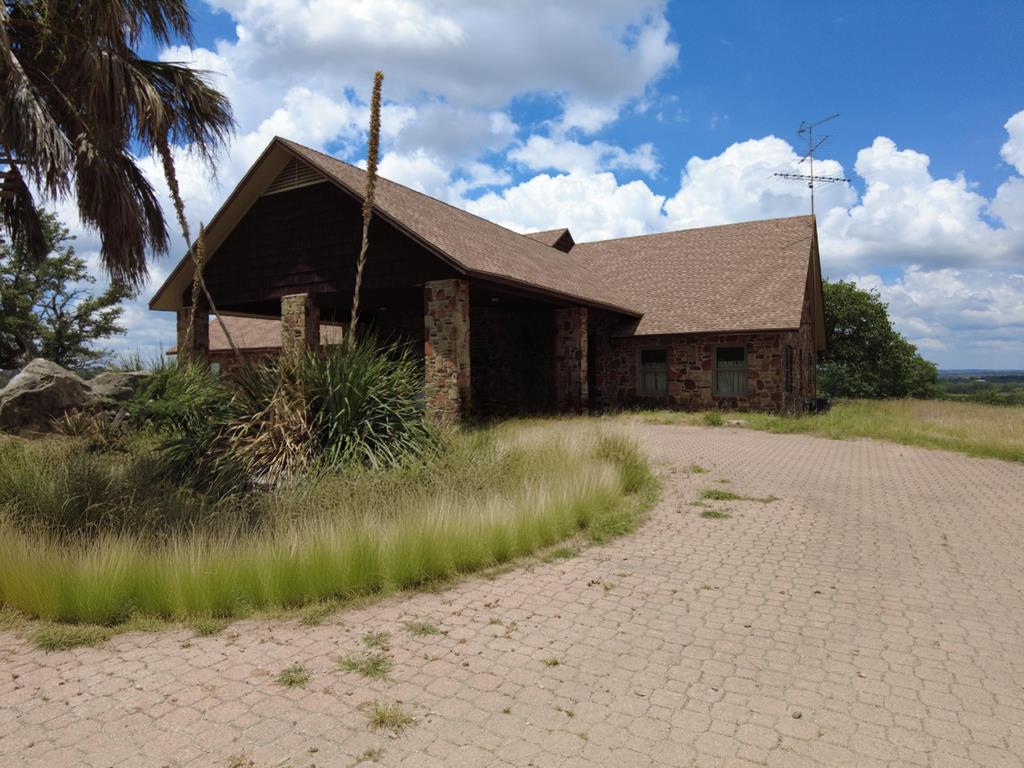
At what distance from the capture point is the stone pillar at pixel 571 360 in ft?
58.4

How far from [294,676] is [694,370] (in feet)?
57.8

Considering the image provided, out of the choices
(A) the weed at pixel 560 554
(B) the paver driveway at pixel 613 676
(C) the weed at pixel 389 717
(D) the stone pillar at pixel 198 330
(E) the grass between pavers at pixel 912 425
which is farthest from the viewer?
(D) the stone pillar at pixel 198 330

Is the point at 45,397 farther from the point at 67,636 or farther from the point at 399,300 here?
the point at 67,636

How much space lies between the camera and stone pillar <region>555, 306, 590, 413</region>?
1780 centimetres

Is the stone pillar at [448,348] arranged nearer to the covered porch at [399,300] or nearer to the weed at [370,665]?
the covered porch at [399,300]

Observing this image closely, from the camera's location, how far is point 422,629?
13.1 ft

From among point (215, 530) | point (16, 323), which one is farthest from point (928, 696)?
point (16, 323)

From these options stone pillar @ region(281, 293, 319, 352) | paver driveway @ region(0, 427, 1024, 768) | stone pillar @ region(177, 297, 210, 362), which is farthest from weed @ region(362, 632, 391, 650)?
stone pillar @ region(177, 297, 210, 362)

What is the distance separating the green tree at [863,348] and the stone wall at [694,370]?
17.0m

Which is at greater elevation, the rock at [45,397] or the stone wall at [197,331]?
the stone wall at [197,331]

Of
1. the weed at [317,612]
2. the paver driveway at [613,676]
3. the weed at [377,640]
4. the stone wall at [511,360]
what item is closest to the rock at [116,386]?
the stone wall at [511,360]

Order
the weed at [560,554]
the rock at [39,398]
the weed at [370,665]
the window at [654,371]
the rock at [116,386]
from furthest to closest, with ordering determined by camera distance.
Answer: the window at [654,371] < the rock at [116,386] < the rock at [39,398] < the weed at [560,554] < the weed at [370,665]

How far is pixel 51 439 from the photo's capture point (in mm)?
11188

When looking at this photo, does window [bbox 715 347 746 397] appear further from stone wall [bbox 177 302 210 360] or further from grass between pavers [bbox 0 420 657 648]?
stone wall [bbox 177 302 210 360]
